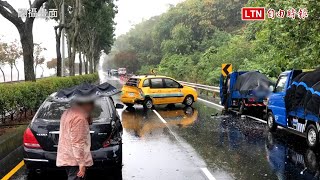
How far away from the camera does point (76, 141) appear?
464 centimetres

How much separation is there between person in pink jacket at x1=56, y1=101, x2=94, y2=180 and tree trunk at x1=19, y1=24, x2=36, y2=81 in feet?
37.3

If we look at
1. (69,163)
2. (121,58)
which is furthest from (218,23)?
(69,163)

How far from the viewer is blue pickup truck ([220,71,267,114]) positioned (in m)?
16.5

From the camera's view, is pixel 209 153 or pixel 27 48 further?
pixel 27 48

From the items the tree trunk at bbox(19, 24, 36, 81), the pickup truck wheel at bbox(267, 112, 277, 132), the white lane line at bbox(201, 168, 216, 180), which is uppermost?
the tree trunk at bbox(19, 24, 36, 81)

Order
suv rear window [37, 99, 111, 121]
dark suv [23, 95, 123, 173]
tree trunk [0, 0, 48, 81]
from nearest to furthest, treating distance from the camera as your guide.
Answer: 1. dark suv [23, 95, 123, 173]
2. suv rear window [37, 99, 111, 121]
3. tree trunk [0, 0, 48, 81]

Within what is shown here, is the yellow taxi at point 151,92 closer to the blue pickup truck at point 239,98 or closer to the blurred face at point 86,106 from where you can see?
the blue pickup truck at point 239,98

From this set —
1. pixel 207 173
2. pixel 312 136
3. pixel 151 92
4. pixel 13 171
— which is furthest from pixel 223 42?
pixel 13 171

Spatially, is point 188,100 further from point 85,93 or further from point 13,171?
point 85,93

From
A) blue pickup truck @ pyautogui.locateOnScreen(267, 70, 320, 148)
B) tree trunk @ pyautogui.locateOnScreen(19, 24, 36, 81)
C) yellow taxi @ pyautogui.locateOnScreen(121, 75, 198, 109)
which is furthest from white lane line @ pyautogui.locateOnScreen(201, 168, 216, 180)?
yellow taxi @ pyautogui.locateOnScreen(121, 75, 198, 109)

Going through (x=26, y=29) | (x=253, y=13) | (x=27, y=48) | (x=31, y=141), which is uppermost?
(x=253, y=13)

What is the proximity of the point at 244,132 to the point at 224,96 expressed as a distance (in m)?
Result: 6.55

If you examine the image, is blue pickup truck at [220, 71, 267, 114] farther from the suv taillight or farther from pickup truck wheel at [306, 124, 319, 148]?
the suv taillight

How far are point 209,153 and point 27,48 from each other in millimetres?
9448
